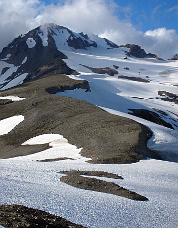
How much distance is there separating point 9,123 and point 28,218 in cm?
3875

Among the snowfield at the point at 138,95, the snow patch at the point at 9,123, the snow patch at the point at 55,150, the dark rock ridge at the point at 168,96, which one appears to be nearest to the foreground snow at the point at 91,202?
the snow patch at the point at 55,150

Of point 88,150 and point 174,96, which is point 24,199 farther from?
point 174,96

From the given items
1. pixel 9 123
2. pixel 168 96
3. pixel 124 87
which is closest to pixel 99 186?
pixel 9 123

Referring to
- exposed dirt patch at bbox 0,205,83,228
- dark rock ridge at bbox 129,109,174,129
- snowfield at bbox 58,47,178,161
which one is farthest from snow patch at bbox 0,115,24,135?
exposed dirt patch at bbox 0,205,83,228

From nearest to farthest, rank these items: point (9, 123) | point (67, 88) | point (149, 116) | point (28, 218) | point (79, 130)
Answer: point (28, 218) → point (79, 130) → point (9, 123) → point (149, 116) → point (67, 88)

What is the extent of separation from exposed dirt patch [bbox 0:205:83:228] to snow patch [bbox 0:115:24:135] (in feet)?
112

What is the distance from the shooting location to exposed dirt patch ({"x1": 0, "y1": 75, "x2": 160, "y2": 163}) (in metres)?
24.1

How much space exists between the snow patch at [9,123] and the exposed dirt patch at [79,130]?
3.85 feet

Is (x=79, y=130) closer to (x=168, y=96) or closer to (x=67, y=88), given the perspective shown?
(x=67, y=88)

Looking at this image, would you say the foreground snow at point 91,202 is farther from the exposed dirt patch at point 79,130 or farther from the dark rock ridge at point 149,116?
the dark rock ridge at point 149,116

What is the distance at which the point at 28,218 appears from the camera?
638 centimetres

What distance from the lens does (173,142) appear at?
→ 29.3m

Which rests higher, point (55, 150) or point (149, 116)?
point (149, 116)

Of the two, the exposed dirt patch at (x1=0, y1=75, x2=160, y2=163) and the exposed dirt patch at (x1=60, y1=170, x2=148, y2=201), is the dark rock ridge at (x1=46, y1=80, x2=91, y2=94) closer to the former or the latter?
the exposed dirt patch at (x1=0, y1=75, x2=160, y2=163)
